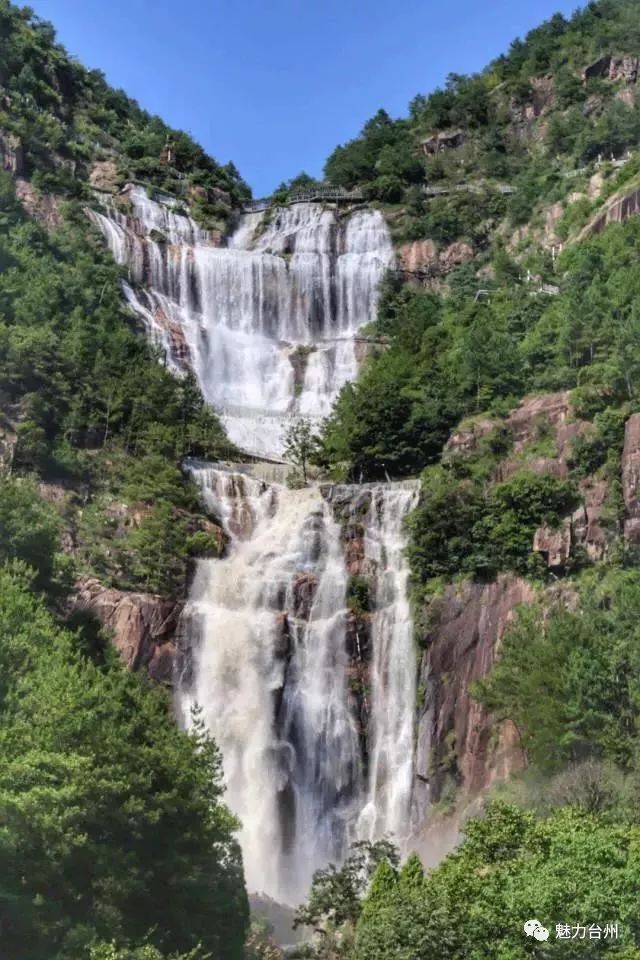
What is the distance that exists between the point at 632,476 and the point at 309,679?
1398 cm

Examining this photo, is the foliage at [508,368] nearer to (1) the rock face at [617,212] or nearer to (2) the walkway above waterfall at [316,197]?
(1) the rock face at [617,212]

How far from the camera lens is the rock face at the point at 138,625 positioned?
39.3 meters

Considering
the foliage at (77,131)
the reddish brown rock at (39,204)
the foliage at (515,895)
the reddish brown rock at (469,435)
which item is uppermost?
the foliage at (77,131)

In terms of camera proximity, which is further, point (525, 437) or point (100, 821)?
point (525, 437)

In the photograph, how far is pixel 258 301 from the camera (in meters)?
68.5

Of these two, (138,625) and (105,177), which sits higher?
(105,177)

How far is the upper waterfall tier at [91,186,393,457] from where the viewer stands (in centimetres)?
6309

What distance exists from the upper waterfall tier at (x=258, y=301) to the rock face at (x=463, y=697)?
19.5m

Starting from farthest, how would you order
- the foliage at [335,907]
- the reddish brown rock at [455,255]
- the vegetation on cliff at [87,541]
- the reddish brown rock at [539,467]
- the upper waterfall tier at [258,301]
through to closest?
1. the reddish brown rock at [455,255]
2. the upper waterfall tier at [258,301]
3. the reddish brown rock at [539,467]
4. the foliage at [335,907]
5. the vegetation on cliff at [87,541]

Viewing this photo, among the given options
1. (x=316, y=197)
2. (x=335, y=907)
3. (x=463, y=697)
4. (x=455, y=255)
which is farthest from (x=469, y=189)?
(x=335, y=907)

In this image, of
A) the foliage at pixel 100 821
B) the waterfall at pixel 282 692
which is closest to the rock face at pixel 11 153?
the waterfall at pixel 282 692

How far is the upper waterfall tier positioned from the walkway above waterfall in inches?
78.4

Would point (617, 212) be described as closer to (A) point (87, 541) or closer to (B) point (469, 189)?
(B) point (469, 189)

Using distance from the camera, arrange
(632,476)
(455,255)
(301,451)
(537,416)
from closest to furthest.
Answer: (632,476)
(537,416)
(301,451)
(455,255)
